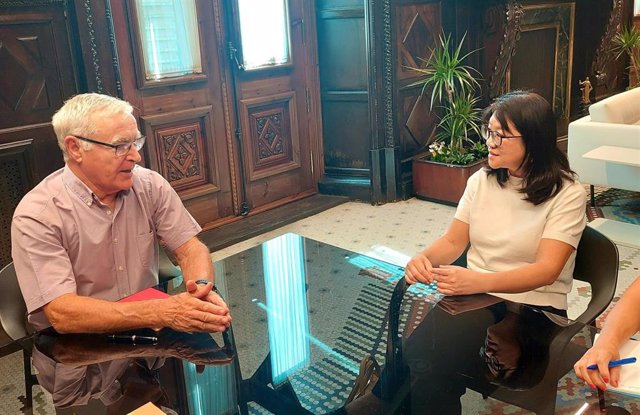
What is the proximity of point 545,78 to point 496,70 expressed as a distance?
1052mm

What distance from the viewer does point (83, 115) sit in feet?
5.55

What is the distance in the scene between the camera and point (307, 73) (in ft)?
13.9

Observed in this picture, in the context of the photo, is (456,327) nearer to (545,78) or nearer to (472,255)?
(472,255)

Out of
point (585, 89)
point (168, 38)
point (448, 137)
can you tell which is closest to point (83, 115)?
point (168, 38)

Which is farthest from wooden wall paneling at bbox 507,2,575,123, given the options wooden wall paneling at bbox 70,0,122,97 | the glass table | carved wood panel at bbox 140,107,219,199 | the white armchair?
the glass table

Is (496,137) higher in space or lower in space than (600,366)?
higher

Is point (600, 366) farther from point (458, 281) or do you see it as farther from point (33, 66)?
point (33, 66)

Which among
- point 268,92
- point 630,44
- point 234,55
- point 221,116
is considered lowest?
point 221,116

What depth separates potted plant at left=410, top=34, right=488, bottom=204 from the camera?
4121 mm

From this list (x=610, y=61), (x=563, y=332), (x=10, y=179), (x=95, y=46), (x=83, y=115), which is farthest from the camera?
(x=610, y=61)

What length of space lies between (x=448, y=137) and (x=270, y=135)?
51.0 inches

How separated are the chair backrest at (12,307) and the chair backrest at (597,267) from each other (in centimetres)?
148

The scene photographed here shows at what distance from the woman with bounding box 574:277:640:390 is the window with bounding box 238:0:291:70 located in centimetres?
296

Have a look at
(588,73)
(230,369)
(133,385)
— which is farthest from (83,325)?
(588,73)
